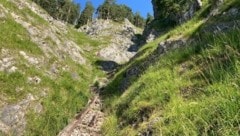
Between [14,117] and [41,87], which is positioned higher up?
[41,87]

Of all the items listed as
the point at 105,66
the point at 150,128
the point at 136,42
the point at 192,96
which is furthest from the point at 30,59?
the point at 136,42

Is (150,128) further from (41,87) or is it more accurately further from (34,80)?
(34,80)

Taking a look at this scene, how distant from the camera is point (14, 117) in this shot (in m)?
19.4

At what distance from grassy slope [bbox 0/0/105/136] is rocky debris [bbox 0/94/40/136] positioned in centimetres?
40

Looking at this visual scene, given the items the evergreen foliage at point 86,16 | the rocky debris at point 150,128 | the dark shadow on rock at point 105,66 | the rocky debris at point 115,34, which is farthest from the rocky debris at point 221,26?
the evergreen foliage at point 86,16

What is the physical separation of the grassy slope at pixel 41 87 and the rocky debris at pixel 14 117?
0.40 metres

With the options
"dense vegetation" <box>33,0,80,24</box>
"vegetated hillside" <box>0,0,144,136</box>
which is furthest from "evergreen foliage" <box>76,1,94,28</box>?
"vegetated hillside" <box>0,0,144,136</box>

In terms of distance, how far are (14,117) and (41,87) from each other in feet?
18.6

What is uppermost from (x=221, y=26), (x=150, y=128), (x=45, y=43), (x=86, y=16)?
(x=86, y=16)

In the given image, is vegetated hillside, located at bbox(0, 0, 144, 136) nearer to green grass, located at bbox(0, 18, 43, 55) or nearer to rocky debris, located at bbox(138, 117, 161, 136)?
green grass, located at bbox(0, 18, 43, 55)

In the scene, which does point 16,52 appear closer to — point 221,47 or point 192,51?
point 192,51

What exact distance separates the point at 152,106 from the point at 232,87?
15.6 feet

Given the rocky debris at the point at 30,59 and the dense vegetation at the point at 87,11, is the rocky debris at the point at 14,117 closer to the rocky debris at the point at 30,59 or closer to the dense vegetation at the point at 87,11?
the rocky debris at the point at 30,59

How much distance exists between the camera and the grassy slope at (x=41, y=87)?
1916 centimetres
